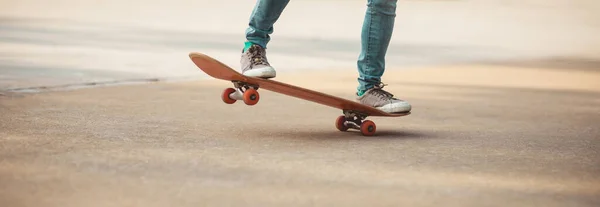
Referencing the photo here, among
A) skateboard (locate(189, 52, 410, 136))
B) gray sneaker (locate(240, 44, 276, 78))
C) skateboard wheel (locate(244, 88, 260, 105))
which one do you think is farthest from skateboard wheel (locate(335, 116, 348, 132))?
skateboard wheel (locate(244, 88, 260, 105))

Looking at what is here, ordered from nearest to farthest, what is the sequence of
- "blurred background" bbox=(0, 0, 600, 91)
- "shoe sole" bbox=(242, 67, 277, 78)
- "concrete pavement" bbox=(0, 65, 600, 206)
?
"concrete pavement" bbox=(0, 65, 600, 206) < "shoe sole" bbox=(242, 67, 277, 78) < "blurred background" bbox=(0, 0, 600, 91)

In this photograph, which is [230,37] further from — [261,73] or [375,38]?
[261,73]

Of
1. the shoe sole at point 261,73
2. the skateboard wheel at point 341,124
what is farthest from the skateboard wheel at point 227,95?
the skateboard wheel at point 341,124

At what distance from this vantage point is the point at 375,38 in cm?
415

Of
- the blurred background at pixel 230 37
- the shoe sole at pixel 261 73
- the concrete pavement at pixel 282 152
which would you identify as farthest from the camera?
the blurred background at pixel 230 37

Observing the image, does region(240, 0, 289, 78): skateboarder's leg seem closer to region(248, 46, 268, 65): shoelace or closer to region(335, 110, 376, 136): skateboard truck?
region(248, 46, 268, 65): shoelace

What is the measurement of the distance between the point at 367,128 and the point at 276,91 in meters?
0.40

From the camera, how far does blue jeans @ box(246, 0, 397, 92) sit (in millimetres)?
4078

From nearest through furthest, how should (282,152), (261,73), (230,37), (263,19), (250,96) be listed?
(282,152) < (250,96) < (261,73) < (263,19) < (230,37)

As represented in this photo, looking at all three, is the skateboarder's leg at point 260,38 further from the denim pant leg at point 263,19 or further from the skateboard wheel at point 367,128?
the skateboard wheel at point 367,128

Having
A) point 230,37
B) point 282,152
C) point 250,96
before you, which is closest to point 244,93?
point 250,96

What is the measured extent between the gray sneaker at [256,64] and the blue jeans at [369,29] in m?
0.05

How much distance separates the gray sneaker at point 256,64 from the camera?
13.0 feet

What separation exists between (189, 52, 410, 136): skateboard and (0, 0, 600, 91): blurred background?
6.60 ft
